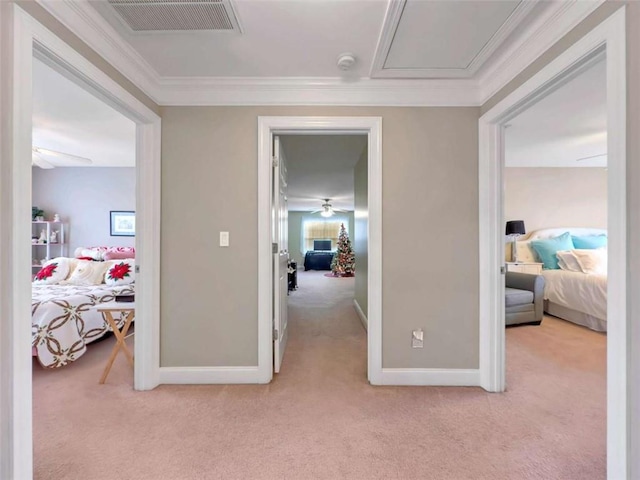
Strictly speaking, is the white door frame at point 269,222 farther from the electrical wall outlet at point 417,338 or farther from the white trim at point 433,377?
the electrical wall outlet at point 417,338

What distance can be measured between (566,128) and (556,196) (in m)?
2.08

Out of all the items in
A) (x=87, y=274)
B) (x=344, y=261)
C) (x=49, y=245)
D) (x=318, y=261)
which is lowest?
(x=318, y=261)

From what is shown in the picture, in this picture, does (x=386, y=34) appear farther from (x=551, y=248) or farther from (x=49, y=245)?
(x=49, y=245)

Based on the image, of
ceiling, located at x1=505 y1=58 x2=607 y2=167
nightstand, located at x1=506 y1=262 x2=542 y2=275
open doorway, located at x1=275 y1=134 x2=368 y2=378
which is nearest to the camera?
ceiling, located at x1=505 y1=58 x2=607 y2=167

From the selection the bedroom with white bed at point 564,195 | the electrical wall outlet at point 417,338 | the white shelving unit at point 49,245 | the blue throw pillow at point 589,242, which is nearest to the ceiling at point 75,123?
the white shelving unit at point 49,245

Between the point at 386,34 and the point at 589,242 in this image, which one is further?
the point at 589,242

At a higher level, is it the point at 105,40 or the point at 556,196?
the point at 105,40

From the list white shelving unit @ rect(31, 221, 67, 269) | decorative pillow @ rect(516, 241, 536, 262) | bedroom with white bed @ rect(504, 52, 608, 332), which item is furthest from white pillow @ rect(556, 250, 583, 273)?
white shelving unit @ rect(31, 221, 67, 269)

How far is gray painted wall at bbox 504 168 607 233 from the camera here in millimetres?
4668

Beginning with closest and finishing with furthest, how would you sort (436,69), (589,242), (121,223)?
(436,69), (589,242), (121,223)

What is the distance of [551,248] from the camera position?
4.32m

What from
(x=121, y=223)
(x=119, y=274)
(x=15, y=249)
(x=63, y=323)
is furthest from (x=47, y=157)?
(x=15, y=249)

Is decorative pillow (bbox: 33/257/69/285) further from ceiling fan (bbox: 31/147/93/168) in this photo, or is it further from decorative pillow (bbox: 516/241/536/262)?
decorative pillow (bbox: 516/241/536/262)

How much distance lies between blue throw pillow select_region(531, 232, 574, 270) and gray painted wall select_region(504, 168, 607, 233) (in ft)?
1.14
